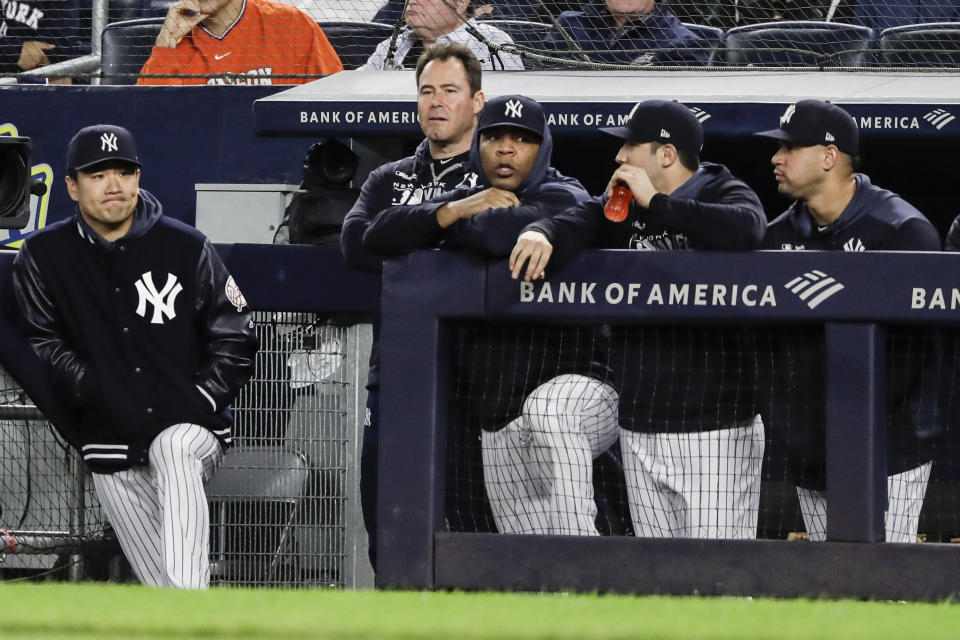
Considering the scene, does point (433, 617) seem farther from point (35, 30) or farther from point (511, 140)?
point (35, 30)

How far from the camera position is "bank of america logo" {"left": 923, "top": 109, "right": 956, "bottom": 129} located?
6195 mm

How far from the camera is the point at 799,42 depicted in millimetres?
7699

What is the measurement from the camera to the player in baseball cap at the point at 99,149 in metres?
4.93

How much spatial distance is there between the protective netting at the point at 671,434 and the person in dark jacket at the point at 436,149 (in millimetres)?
724

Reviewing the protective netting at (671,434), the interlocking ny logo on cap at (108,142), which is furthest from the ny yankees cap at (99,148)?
the protective netting at (671,434)

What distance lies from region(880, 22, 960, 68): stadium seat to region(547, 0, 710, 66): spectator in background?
870 millimetres

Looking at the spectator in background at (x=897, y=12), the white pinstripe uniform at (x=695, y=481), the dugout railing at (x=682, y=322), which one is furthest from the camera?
the spectator in background at (x=897, y=12)

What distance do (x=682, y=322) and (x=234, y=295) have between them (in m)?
1.56

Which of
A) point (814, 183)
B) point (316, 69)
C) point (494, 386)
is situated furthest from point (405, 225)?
point (316, 69)

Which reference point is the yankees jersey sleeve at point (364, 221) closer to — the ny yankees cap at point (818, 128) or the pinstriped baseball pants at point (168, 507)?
the pinstriped baseball pants at point (168, 507)

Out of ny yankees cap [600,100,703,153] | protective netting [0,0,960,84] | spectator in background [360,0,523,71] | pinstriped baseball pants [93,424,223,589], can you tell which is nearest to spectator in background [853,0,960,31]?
protective netting [0,0,960,84]

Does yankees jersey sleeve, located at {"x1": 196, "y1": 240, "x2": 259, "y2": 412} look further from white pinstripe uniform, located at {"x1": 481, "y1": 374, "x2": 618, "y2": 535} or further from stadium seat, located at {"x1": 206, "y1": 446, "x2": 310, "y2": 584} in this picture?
white pinstripe uniform, located at {"x1": 481, "y1": 374, "x2": 618, "y2": 535}

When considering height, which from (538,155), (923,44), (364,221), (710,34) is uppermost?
(710,34)

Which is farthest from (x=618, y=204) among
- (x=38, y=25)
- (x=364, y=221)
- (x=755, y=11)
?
(x=38, y=25)
